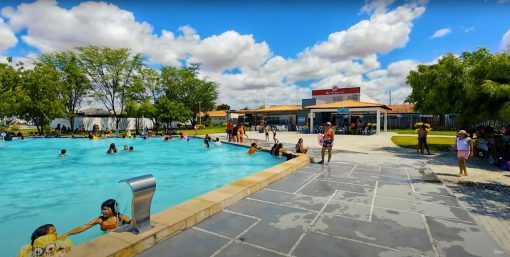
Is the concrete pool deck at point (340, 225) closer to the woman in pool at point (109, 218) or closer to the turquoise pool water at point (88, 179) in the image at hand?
the woman in pool at point (109, 218)

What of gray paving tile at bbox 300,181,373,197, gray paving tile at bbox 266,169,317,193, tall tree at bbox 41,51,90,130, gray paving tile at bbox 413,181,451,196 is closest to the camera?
gray paving tile at bbox 300,181,373,197

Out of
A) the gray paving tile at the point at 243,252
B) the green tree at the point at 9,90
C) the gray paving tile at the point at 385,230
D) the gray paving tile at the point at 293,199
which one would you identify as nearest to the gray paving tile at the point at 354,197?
the gray paving tile at the point at 293,199

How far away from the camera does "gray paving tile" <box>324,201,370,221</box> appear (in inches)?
185

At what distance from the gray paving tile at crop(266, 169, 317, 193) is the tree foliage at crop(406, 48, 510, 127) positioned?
7817 mm

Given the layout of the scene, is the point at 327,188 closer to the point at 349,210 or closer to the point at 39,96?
the point at 349,210

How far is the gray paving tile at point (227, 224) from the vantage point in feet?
13.1

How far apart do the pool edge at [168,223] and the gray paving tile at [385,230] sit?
1699 millimetres

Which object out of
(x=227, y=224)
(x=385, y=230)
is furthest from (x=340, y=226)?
(x=227, y=224)

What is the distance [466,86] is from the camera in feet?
39.0

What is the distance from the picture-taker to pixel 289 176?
7.77m

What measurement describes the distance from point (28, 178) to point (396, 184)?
46.8 feet

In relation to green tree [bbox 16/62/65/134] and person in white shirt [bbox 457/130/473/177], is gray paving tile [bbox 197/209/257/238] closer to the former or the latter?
person in white shirt [bbox 457/130/473/177]

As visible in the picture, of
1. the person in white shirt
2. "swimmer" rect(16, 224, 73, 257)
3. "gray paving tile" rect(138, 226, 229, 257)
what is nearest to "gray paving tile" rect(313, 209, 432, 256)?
"gray paving tile" rect(138, 226, 229, 257)

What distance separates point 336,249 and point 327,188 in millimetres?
3062
